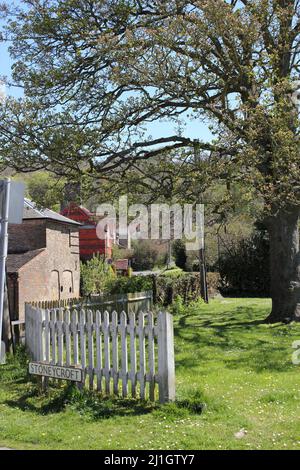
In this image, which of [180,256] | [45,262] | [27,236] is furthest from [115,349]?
[180,256]

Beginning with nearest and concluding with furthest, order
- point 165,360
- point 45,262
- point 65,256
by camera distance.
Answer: point 165,360 → point 45,262 → point 65,256

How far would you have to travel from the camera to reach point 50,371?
330 inches

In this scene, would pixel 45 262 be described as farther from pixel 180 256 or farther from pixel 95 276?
pixel 180 256

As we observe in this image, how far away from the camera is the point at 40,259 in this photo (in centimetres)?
3180

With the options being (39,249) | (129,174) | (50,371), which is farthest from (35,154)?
(39,249)

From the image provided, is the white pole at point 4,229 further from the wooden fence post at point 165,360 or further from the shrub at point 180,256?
the shrub at point 180,256

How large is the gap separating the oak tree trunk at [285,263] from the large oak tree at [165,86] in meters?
0.09

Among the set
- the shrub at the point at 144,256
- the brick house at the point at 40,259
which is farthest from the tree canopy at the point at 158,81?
the shrub at the point at 144,256

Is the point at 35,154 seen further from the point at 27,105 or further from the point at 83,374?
the point at 83,374

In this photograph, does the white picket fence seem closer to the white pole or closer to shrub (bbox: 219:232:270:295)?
the white pole

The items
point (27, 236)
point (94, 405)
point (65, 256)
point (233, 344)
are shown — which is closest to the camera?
point (94, 405)

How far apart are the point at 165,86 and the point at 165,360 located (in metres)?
8.44

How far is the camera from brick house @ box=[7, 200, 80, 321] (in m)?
29.5

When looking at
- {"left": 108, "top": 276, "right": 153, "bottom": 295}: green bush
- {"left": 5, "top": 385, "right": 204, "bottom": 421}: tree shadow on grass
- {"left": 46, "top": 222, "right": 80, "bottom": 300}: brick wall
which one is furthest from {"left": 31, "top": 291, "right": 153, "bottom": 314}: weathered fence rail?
{"left": 46, "top": 222, "right": 80, "bottom": 300}: brick wall
